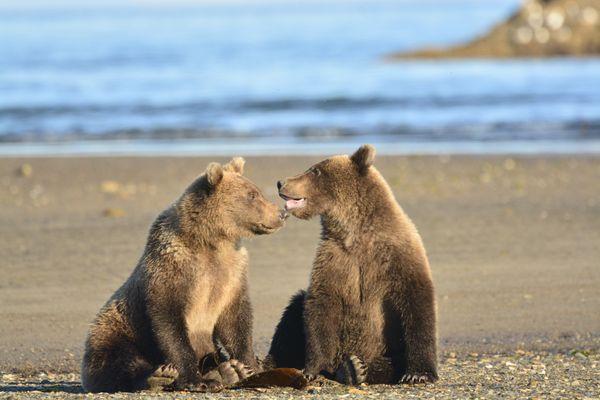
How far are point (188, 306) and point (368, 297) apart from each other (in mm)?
1139

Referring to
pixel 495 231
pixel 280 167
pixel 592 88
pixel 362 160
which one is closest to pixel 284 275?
pixel 495 231

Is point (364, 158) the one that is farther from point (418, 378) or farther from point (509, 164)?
point (509, 164)

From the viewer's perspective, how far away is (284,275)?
1114 cm

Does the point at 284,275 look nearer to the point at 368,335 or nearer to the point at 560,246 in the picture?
the point at 560,246

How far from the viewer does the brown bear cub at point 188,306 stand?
278 inches

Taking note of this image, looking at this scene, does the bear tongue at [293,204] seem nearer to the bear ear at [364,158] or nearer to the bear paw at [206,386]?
the bear ear at [364,158]

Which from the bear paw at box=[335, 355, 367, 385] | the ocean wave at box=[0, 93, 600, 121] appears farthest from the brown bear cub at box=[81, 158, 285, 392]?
the ocean wave at box=[0, 93, 600, 121]

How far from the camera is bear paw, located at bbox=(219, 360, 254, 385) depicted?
7215 mm

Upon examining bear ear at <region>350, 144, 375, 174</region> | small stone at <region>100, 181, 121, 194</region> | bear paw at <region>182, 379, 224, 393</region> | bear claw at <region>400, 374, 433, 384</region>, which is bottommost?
bear paw at <region>182, 379, 224, 393</region>

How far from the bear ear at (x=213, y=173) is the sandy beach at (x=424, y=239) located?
1804 millimetres

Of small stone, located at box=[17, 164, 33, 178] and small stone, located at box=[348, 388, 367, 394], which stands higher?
small stone, located at box=[17, 164, 33, 178]

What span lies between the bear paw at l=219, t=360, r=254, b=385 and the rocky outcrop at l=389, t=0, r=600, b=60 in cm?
4501

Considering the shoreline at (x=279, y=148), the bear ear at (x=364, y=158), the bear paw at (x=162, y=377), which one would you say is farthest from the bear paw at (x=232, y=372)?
the shoreline at (x=279, y=148)

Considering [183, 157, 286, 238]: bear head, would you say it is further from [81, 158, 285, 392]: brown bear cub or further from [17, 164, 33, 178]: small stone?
[17, 164, 33, 178]: small stone
